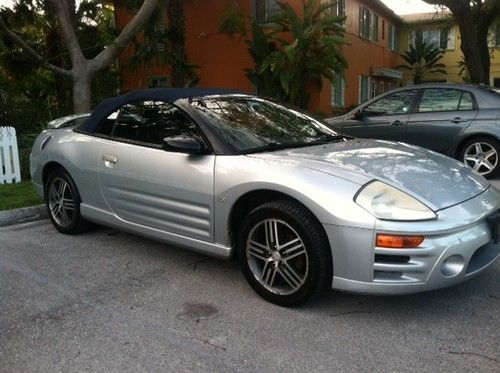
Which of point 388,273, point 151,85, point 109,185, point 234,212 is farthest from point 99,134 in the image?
point 151,85

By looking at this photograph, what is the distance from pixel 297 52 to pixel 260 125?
28.5ft

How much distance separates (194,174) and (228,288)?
0.86m

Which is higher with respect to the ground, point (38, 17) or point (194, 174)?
point (38, 17)

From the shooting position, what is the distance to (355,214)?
3.02 m

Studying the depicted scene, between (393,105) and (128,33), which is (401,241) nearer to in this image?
(393,105)

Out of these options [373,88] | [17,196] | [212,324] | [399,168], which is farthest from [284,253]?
[373,88]

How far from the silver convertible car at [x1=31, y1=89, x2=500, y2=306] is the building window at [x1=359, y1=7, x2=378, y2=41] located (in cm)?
1652

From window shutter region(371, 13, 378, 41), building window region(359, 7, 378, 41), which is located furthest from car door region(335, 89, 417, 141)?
window shutter region(371, 13, 378, 41)

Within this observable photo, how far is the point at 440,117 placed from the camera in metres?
7.91

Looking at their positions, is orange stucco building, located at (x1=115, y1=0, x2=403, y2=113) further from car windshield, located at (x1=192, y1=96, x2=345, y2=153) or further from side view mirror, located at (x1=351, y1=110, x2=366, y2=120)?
car windshield, located at (x1=192, y1=96, x2=345, y2=153)

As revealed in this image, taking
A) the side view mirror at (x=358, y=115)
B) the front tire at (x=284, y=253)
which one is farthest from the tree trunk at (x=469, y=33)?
the front tire at (x=284, y=253)

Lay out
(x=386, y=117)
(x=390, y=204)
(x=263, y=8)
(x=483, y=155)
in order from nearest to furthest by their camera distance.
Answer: (x=390, y=204), (x=483, y=155), (x=386, y=117), (x=263, y=8)

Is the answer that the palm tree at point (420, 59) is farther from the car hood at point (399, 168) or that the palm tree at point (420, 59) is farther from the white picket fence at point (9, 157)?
the car hood at point (399, 168)

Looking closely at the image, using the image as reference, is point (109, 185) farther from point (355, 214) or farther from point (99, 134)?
point (355, 214)
